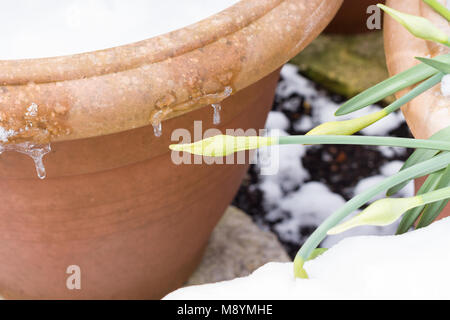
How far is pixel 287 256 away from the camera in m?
1.38

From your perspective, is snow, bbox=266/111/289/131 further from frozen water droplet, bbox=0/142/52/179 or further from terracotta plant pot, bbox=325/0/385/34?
frozen water droplet, bbox=0/142/52/179

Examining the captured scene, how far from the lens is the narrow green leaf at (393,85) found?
0.75 m

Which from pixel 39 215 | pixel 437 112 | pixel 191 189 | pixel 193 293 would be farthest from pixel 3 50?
pixel 437 112

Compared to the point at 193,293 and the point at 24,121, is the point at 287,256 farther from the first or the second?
the point at 24,121

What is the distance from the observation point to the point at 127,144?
2.47 feet

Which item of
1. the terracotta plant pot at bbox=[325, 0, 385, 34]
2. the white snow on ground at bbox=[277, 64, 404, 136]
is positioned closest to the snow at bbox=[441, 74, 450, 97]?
the white snow on ground at bbox=[277, 64, 404, 136]

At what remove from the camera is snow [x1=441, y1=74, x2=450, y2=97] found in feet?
2.41

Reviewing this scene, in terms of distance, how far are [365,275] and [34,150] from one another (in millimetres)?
430

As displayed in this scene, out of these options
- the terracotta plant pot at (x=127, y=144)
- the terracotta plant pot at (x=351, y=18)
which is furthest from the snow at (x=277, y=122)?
the terracotta plant pot at (x=127, y=144)

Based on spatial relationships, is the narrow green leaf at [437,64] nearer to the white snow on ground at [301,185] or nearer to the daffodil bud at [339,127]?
the daffodil bud at [339,127]

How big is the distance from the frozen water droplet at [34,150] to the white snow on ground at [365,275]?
25 cm
